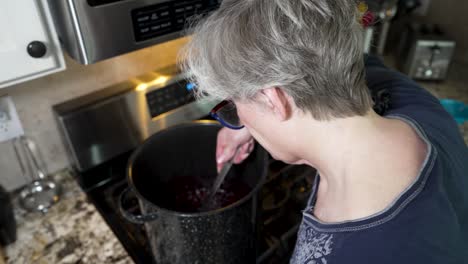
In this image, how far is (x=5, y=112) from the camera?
879mm

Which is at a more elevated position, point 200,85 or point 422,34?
point 200,85

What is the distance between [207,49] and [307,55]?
14 centimetres

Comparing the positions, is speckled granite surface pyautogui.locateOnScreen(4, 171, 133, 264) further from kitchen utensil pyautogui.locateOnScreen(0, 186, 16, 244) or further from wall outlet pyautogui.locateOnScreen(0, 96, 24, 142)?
wall outlet pyautogui.locateOnScreen(0, 96, 24, 142)

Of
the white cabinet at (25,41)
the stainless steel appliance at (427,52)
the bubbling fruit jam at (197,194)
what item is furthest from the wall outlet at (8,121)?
the stainless steel appliance at (427,52)

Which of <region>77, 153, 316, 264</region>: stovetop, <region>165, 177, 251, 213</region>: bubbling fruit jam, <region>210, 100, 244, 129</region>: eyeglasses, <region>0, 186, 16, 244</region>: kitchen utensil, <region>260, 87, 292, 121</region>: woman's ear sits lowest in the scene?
<region>77, 153, 316, 264</region>: stovetop

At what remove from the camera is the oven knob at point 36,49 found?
61 centimetres

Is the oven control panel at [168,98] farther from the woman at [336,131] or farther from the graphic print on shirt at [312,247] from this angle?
the graphic print on shirt at [312,247]

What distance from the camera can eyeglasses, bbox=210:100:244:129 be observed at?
68cm

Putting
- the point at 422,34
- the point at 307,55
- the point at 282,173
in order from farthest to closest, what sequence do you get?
the point at 422,34 → the point at 282,173 → the point at 307,55

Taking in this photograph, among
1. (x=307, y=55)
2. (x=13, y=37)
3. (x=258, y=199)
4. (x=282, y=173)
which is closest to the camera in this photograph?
(x=307, y=55)

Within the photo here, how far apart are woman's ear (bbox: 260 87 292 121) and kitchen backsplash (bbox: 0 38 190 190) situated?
1.90ft

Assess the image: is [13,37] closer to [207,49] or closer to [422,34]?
[207,49]

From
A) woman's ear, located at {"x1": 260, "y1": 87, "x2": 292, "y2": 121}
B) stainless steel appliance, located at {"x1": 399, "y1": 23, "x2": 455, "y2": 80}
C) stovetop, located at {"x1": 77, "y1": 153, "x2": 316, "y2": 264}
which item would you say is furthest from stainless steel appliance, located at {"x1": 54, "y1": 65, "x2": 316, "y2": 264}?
stainless steel appliance, located at {"x1": 399, "y1": 23, "x2": 455, "y2": 80}

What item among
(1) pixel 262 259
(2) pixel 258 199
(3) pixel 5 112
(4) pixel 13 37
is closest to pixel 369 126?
(2) pixel 258 199
